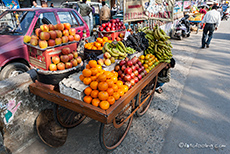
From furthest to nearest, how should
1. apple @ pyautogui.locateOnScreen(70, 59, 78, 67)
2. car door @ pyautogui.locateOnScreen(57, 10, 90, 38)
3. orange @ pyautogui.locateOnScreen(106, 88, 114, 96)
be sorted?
1. car door @ pyautogui.locateOnScreen(57, 10, 90, 38)
2. apple @ pyautogui.locateOnScreen(70, 59, 78, 67)
3. orange @ pyautogui.locateOnScreen(106, 88, 114, 96)

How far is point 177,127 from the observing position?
3361 mm

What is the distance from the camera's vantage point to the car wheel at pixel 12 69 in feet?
11.8

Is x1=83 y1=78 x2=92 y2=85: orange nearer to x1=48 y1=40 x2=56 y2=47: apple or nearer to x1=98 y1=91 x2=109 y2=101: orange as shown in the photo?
x1=98 y1=91 x2=109 y2=101: orange

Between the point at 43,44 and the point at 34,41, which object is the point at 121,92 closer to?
the point at 43,44

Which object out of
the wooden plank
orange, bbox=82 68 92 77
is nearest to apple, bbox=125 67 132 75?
orange, bbox=82 68 92 77

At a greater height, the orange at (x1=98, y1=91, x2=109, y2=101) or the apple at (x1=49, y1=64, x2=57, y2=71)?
the apple at (x1=49, y1=64, x2=57, y2=71)

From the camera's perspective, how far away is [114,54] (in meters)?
3.13

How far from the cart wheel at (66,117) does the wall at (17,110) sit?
40 cm

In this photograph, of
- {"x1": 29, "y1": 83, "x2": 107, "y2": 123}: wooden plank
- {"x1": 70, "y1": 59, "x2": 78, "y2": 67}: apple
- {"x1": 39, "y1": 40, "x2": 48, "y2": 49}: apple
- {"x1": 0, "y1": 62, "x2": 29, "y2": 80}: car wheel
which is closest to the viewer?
{"x1": 29, "y1": 83, "x2": 107, "y2": 123}: wooden plank

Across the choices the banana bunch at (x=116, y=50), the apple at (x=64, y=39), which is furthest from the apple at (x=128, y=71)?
the apple at (x=64, y=39)

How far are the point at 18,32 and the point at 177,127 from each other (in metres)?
4.72

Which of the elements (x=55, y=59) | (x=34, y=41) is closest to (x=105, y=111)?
(x=55, y=59)

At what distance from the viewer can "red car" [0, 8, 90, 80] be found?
3.68 meters

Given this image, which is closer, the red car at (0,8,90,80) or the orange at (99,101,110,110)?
the orange at (99,101,110,110)
